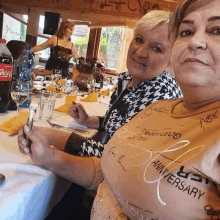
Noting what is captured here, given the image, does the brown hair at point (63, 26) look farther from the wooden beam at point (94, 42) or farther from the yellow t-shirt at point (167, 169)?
the yellow t-shirt at point (167, 169)

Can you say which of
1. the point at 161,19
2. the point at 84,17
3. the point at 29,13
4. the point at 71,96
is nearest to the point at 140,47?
the point at 161,19

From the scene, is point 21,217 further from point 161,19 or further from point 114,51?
point 114,51

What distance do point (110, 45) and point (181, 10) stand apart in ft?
13.4

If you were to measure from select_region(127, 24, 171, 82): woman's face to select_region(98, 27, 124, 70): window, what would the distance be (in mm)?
3511

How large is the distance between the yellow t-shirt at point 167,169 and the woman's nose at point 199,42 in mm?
133

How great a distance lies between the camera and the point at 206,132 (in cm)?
44

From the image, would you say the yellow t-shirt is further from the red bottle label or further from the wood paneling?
the wood paneling

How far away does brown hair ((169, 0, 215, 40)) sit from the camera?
1.99ft

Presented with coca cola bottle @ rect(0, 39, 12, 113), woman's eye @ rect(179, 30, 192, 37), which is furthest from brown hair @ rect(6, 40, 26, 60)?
woman's eye @ rect(179, 30, 192, 37)

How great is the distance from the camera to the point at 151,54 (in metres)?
1.08

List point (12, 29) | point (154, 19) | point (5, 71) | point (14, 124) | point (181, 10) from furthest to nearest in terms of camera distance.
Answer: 1. point (12, 29)
2. point (154, 19)
3. point (5, 71)
4. point (14, 124)
5. point (181, 10)

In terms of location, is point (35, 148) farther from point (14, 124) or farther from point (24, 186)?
point (14, 124)

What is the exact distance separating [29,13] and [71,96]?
13.4 feet

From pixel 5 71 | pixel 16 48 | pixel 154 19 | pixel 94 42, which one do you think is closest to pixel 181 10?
pixel 154 19
